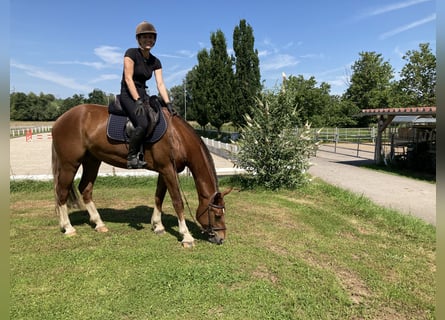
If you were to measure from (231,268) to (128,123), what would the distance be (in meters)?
2.38

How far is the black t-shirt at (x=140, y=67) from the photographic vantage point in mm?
4348

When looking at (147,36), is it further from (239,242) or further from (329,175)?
(329,175)

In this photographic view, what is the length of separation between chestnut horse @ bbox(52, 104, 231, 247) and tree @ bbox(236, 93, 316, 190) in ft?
13.8

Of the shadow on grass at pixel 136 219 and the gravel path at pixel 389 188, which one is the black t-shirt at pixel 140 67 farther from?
the gravel path at pixel 389 188

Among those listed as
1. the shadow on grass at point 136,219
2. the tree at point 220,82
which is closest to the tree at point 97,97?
the tree at point 220,82

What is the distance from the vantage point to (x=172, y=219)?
5816 mm

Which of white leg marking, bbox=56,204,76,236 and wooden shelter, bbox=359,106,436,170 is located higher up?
wooden shelter, bbox=359,106,436,170

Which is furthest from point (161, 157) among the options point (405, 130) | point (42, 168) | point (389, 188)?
point (405, 130)

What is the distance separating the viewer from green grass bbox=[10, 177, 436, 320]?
3000 mm

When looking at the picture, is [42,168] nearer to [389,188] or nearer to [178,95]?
[389,188]

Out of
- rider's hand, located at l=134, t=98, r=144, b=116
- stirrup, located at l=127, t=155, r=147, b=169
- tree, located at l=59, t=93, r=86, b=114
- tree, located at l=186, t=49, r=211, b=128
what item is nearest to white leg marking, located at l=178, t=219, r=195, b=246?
stirrup, located at l=127, t=155, r=147, b=169

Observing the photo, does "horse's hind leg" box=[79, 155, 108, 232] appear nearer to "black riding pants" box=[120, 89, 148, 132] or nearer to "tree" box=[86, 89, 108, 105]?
"black riding pants" box=[120, 89, 148, 132]

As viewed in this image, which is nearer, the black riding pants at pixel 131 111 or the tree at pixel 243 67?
the black riding pants at pixel 131 111

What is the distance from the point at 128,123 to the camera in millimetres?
4367
